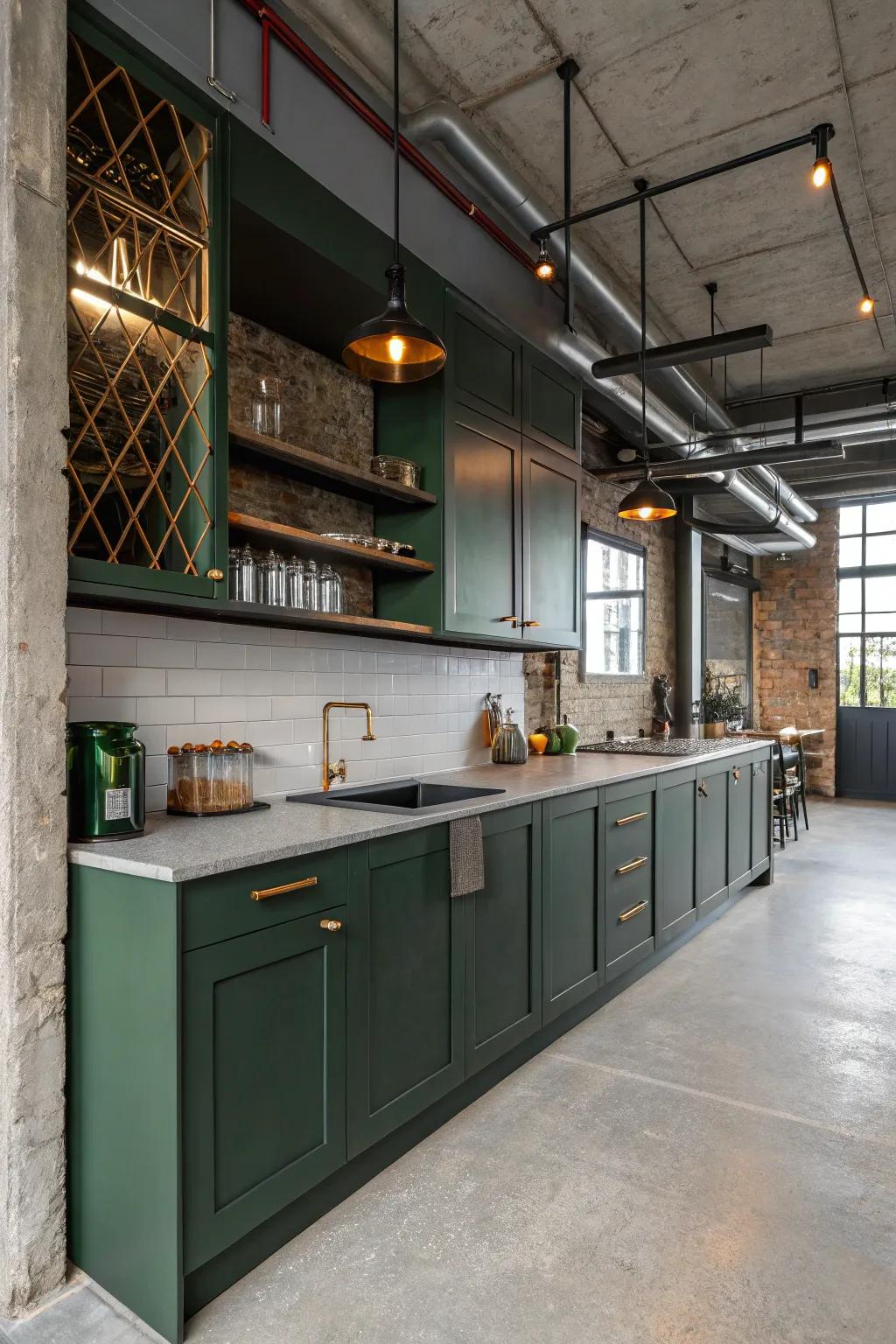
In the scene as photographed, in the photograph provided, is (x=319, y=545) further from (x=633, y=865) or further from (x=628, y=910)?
(x=628, y=910)

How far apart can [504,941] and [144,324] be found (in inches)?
85.3

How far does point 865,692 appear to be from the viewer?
9852 mm

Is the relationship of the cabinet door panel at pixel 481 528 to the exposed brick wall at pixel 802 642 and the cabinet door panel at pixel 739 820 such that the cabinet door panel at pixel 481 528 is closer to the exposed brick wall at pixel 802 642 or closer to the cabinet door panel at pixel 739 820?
the cabinet door panel at pixel 739 820

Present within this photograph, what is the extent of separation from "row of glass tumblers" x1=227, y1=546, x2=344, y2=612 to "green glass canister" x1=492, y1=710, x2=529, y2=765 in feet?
4.68

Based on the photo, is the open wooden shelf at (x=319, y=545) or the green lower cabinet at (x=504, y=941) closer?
the open wooden shelf at (x=319, y=545)

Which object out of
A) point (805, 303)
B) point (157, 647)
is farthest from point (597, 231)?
point (157, 647)

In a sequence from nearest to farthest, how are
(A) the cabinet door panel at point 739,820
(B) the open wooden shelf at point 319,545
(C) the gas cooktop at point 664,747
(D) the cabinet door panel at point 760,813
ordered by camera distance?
(B) the open wooden shelf at point 319,545 → (C) the gas cooktop at point 664,747 → (A) the cabinet door panel at point 739,820 → (D) the cabinet door panel at point 760,813

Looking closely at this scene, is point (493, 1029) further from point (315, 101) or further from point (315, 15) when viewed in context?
point (315, 15)

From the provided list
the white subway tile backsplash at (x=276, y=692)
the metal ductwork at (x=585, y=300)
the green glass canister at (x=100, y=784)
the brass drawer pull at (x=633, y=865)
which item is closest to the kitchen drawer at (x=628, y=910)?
the brass drawer pull at (x=633, y=865)

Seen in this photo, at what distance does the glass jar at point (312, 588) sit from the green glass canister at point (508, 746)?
152 cm

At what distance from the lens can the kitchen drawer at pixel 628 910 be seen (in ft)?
11.3

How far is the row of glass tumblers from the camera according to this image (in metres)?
2.49

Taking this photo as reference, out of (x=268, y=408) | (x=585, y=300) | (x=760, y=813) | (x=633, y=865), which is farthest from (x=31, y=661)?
(x=760, y=813)

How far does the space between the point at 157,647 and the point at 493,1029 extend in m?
1.65
